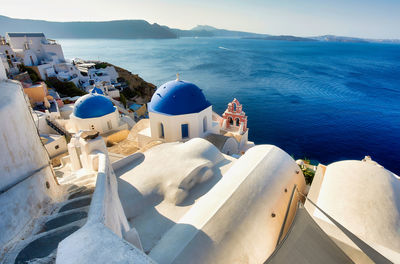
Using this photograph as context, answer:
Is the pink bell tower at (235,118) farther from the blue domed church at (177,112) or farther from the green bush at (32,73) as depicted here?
the green bush at (32,73)

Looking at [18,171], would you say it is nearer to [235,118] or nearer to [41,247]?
[41,247]

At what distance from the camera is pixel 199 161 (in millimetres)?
10711

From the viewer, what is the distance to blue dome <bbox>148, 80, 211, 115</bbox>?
52.5ft

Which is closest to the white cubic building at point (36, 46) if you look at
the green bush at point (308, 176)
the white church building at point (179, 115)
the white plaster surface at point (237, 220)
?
the white church building at point (179, 115)

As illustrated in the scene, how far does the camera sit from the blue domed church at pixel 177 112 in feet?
52.5

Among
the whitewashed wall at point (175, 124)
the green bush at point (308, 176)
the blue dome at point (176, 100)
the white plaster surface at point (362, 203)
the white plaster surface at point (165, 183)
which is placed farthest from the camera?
the whitewashed wall at point (175, 124)

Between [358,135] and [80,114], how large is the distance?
39.4 metres

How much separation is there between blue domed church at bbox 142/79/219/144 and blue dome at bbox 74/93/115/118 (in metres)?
7.57

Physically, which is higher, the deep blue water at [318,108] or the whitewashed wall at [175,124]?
the whitewashed wall at [175,124]

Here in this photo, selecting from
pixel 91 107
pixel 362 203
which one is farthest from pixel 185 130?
pixel 362 203

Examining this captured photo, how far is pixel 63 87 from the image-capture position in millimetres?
41500

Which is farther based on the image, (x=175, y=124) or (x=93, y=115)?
(x=93, y=115)

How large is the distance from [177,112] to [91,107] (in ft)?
33.8

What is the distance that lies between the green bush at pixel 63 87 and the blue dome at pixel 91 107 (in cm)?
2272
